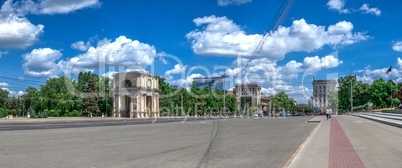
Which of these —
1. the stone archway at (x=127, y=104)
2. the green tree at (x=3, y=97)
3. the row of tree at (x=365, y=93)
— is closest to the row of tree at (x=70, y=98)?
the green tree at (x=3, y=97)

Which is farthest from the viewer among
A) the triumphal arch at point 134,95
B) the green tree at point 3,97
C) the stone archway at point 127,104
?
the green tree at point 3,97

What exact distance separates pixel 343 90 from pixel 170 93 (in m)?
54.5

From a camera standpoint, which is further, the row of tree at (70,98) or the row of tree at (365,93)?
the row of tree at (70,98)

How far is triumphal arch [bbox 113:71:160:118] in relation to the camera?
89812mm

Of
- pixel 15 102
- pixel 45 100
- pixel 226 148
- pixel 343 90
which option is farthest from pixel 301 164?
pixel 15 102

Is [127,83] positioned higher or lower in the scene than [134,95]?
higher

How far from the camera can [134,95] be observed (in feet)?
295

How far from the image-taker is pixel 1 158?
505 inches

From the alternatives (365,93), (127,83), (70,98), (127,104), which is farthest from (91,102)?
(365,93)

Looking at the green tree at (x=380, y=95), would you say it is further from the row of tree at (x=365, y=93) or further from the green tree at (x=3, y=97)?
the green tree at (x=3, y=97)

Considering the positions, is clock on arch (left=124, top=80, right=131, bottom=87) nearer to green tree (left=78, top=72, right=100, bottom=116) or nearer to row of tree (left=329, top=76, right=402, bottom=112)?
green tree (left=78, top=72, right=100, bottom=116)

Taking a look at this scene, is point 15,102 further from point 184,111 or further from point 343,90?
point 343,90

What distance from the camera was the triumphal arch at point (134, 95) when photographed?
295ft

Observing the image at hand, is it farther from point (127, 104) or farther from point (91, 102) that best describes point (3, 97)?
point (127, 104)
